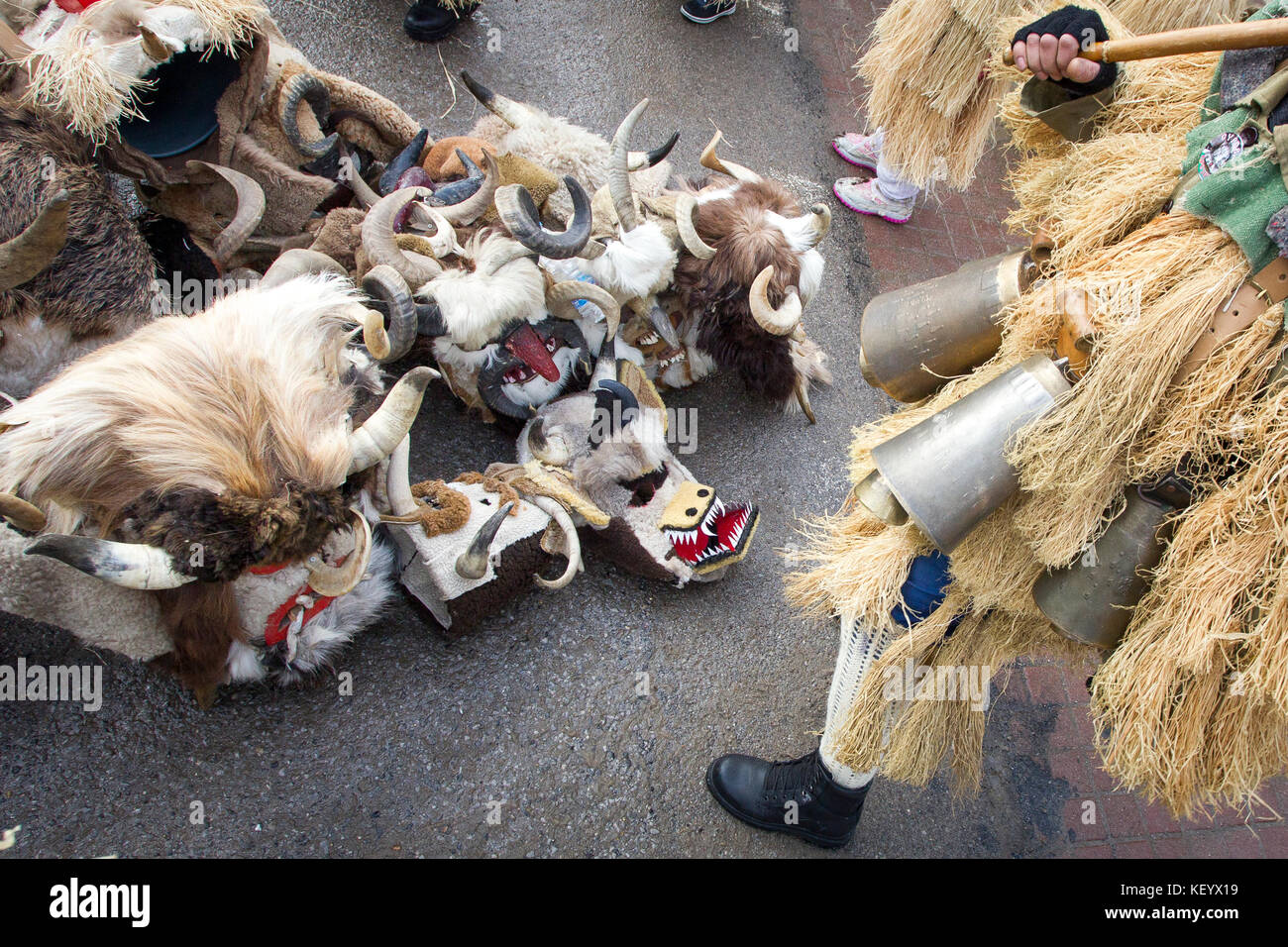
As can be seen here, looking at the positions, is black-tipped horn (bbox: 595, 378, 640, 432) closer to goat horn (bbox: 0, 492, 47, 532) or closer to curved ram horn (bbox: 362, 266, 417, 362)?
curved ram horn (bbox: 362, 266, 417, 362)

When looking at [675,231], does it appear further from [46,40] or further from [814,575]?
[46,40]

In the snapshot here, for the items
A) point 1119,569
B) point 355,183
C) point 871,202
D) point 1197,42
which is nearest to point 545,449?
point 355,183

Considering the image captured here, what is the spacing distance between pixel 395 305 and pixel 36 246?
94 centimetres

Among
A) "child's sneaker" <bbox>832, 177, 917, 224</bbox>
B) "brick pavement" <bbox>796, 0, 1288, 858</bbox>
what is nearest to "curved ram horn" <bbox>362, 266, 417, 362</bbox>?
"brick pavement" <bbox>796, 0, 1288, 858</bbox>

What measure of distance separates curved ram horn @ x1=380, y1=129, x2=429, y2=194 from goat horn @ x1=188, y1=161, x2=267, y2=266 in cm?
51

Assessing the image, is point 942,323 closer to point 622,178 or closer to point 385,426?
point 385,426

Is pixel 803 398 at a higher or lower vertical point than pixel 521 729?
higher

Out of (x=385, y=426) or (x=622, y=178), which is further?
(x=622, y=178)

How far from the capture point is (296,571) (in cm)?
233

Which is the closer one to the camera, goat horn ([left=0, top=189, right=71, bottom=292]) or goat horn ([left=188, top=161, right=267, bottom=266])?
goat horn ([left=0, top=189, right=71, bottom=292])

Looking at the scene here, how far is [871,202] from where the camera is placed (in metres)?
4.86

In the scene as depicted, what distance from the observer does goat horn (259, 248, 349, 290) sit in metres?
2.58

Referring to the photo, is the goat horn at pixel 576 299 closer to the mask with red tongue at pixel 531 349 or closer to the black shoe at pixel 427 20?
the mask with red tongue at pixel 531 349

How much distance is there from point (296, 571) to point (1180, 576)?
2181mm
